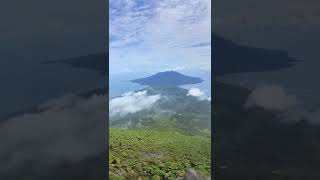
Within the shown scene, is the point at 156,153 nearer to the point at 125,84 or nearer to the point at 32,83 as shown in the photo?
the point at 125,84

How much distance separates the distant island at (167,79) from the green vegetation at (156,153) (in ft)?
1.55

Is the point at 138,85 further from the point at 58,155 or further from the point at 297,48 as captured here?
the point at 297,48

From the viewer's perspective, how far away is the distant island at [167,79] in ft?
17.6

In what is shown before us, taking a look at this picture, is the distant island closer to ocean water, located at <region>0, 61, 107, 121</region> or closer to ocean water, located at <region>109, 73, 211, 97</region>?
ocean water, located at <region>109, 73, 211, 97</region>

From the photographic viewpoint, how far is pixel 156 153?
5344 millimetres

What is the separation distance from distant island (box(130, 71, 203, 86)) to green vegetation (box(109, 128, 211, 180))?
18.6 inches

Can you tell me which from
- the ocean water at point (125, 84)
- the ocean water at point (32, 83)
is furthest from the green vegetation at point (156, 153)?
the ocean water at point (32, 83)

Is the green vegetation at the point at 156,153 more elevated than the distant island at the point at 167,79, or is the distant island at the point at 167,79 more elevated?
the distant island at the point at 167,79

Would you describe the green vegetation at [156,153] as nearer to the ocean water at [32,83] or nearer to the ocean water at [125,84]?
the ocean water at [125,84]

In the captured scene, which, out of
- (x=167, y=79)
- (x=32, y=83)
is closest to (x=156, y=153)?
(x=167, y=79)

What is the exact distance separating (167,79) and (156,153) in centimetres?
75

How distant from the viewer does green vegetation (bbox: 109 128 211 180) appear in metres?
5.27

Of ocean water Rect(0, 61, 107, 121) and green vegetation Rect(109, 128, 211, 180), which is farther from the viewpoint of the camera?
green vegetation Rect(109, 128, 211, 180)

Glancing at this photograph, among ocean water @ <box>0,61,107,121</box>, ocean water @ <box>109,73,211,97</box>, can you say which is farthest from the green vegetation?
ocean water @ <box>0,61,107,121</box>
